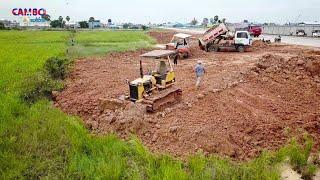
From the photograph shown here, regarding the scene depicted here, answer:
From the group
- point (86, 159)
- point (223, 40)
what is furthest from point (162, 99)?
point (223, 40)

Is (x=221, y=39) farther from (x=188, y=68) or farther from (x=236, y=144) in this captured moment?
(x=236, y=144)

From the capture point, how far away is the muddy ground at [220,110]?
10344 millimetres

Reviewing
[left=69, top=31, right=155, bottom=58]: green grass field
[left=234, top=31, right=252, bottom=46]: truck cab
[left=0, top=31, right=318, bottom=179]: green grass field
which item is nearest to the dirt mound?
[left=234, top=31, right=252, bottom=46]: truck cab

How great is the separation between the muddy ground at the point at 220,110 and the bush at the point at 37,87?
2.08 ft

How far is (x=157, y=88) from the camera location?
1326 centimetres

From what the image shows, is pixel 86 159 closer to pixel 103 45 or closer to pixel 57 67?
pixel 57 67

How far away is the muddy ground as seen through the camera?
10.3m

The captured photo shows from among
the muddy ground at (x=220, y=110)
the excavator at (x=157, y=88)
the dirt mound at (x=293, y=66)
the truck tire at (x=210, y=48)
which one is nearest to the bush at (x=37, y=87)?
the muddy ground at (x=220, y=110)

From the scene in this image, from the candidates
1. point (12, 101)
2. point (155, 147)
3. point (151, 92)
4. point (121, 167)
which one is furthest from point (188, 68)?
point (121, 167)

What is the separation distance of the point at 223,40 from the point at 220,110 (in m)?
21.7

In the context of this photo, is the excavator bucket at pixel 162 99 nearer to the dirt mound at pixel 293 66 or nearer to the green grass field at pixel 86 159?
the green grass field at pixel 86 159

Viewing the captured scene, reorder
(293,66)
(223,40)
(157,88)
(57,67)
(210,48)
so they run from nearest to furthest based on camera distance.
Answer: (157,88)
(293,66)
(57,67)
(210,48)
(223,40)

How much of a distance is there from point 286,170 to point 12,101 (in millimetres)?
8779

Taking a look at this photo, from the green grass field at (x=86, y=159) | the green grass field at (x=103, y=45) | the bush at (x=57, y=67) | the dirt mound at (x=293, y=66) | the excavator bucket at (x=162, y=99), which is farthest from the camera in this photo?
the green grass field at (x=103, y=45)
